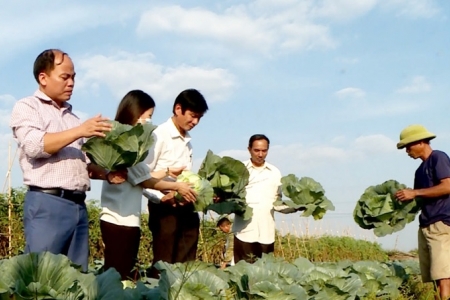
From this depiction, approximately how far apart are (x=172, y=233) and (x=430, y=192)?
2.70 meters

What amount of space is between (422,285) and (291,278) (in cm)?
323

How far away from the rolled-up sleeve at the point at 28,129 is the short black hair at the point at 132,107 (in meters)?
1.03

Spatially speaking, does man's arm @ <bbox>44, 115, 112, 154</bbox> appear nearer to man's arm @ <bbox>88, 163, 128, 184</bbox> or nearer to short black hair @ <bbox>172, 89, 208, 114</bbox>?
man's arm @ <bbox>88, 163, 128, 184</bbox>

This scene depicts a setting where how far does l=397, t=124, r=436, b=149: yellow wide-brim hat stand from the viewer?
612 cm

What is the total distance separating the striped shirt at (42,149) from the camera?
346 centimetres

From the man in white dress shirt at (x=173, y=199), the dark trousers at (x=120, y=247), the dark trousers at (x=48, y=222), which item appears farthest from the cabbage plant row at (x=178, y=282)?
the man in white dress shirt at (x=173, y=199)

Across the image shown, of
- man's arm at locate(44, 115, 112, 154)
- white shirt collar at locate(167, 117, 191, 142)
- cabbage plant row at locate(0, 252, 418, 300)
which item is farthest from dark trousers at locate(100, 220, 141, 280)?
man's arm at locate(44, 115, 112, 154)

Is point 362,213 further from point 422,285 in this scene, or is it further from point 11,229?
point 11,229

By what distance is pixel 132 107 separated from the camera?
4531 mm

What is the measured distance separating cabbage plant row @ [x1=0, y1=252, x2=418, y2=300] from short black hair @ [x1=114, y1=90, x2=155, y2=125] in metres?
1.22

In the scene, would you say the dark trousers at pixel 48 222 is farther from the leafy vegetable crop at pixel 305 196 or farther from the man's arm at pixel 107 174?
the leafy vegetable crop at pixel 305 196

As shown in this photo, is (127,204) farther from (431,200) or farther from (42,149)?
(431,200)

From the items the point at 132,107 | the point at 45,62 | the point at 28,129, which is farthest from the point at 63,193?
the point at 132,107

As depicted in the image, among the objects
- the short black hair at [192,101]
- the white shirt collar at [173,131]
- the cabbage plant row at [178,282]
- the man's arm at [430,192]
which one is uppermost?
the short black hair at [192,101]
